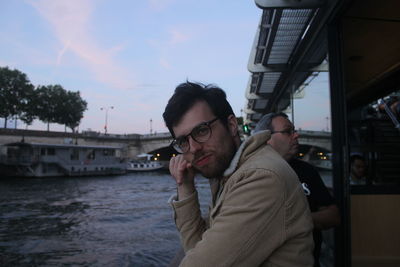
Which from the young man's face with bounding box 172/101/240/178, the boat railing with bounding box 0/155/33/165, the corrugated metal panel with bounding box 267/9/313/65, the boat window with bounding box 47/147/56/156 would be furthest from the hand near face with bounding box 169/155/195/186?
the boat window with bounding box 47/147/56/156

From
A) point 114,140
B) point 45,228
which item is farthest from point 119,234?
point 114,140

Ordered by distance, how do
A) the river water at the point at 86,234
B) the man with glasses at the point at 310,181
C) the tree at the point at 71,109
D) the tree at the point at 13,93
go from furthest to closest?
the tree at the point at 71,109 < the tree at the point at 13,93 < the river water at the point at 86,234 < the man with glasses at the point at 310,181

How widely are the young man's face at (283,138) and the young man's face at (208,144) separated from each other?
1.21 meters

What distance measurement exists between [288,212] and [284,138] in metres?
1.62

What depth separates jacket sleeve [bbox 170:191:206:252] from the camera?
1538 mm

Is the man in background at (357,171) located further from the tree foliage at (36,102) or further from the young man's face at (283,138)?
the tree foliage at (36,102)

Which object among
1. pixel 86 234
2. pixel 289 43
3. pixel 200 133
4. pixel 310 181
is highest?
pixel 289 43

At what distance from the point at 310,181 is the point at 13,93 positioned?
182 ft

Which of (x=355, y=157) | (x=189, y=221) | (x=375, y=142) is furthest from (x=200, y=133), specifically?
(x=375, y=142)

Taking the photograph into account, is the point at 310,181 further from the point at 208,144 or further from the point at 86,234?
the point at 86,234

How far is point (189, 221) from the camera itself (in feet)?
5.08

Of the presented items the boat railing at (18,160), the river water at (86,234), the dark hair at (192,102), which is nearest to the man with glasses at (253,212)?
the dark hair at (192,102)

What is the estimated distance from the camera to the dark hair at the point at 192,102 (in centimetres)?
143

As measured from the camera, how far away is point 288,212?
3.47ft
